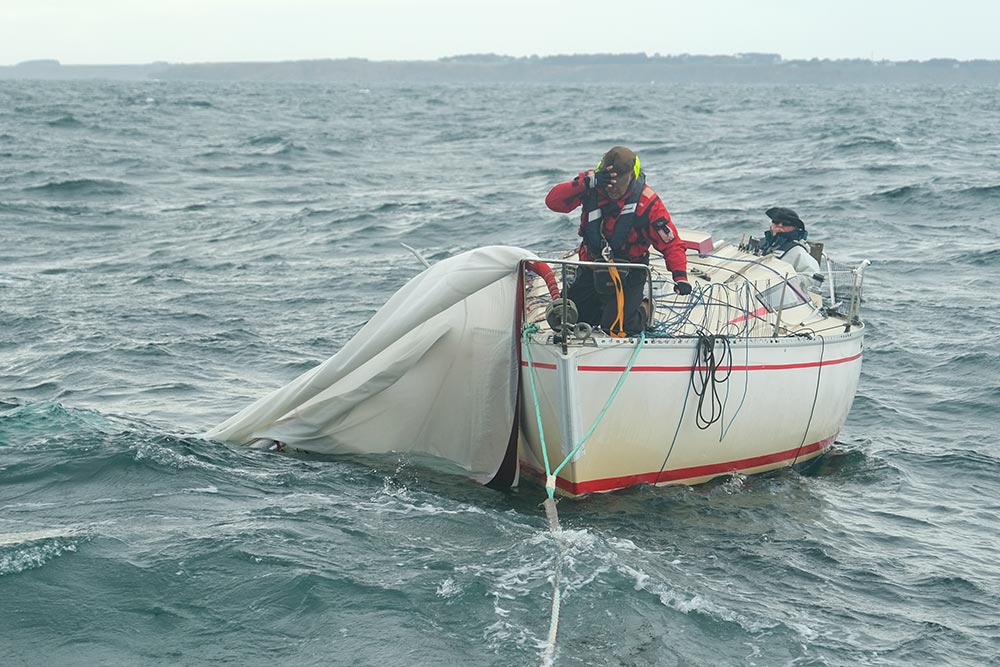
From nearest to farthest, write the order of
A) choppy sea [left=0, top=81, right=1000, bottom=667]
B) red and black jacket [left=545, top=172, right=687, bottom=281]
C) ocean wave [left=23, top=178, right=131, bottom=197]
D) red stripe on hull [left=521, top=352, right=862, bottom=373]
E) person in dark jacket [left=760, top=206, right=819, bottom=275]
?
choppy sea [left=0, top=81, right=1000, bottom=667], red stripe on hull [left=521, top=352, right=862, bottom=373], red and black jacket [left=545, top=172, right=687, bottom=281], person in dark jacket [left=760, top=206, right=819, bottom=275], ocean wave [left=23, top=178, right=131, bottom=197]

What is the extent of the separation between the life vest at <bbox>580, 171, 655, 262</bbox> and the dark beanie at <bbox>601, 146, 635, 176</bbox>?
135 mm

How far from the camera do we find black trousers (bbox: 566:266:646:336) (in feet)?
23.8

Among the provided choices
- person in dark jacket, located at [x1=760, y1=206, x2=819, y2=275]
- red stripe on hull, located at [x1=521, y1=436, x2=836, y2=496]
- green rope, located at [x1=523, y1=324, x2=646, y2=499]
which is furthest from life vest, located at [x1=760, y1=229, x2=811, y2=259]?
green rope, located at [x1=523, y1=324, x2=646, y2=499]

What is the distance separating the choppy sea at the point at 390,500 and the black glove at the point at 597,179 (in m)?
1.91

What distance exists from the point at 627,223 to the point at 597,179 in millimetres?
338

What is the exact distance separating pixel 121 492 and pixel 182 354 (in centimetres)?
415

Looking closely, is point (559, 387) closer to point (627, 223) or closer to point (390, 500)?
point (627, 223)

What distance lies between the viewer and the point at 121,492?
7.14 metres

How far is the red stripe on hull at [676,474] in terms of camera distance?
725cm

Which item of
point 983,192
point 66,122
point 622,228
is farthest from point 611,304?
point 66,122

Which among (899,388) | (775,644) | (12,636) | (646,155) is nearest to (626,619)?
(775,644)

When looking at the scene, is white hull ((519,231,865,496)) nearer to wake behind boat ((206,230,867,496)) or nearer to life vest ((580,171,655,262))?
wake behind boat ((206,230,867,496))

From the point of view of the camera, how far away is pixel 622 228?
7305 mm

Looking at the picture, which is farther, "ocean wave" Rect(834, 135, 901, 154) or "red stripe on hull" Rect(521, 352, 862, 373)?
"ocean wave" Rect(834, 135, 901, 154)
